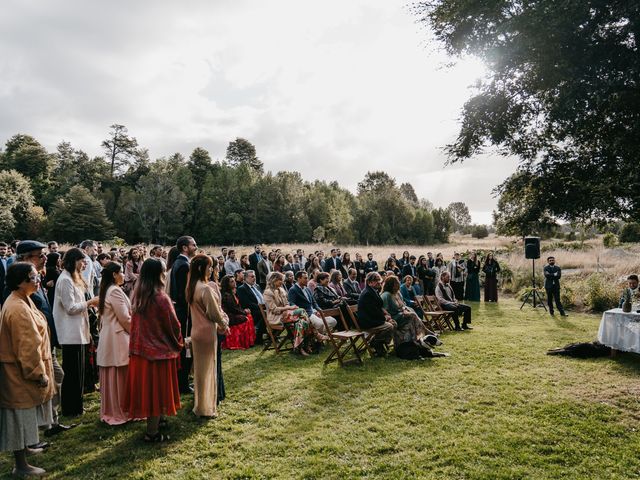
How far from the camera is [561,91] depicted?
9031 mm

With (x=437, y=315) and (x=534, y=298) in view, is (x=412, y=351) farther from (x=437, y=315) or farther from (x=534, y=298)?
(x=534, y=298)

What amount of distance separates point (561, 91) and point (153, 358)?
9.34 m

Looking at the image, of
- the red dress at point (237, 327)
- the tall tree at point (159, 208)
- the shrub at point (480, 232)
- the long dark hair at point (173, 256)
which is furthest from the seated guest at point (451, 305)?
the shrub at point (480, 232)

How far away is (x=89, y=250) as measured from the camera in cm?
940

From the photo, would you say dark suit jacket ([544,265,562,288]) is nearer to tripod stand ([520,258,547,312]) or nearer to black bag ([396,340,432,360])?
tripod stand ([520,258,547,312])

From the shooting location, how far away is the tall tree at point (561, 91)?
880 centimetres

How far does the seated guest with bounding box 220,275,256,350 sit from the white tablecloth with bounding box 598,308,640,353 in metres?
7.22

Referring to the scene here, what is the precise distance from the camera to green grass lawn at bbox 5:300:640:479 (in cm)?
417

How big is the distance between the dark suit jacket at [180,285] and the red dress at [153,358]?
1.38m

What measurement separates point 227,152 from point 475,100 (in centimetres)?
6888

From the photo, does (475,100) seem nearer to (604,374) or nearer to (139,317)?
(604,374)

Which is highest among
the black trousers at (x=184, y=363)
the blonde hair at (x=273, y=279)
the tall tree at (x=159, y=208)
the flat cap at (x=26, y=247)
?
the tall tree at (x=159, y=208)

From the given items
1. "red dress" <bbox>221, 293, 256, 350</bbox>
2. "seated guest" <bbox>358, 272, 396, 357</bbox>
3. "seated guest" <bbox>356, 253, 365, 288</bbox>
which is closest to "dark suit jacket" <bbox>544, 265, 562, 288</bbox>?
"seated guest" <bbox>356, 253, 365, 288</bbox>

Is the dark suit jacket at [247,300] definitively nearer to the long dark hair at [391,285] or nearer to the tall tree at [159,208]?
the long dark hair at [391,285]
